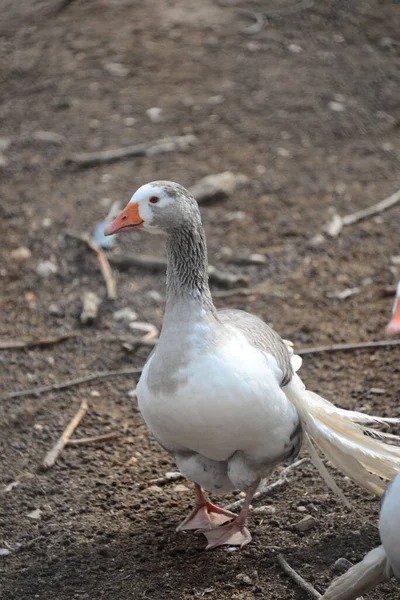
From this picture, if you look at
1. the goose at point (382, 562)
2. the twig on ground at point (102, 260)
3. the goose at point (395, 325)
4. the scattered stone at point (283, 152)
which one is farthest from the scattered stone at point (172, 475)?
the scattered stone at point (283, 152)

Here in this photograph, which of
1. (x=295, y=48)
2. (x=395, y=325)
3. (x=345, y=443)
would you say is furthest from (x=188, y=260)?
(x=295, y=48)

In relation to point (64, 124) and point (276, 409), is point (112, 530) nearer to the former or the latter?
point (276, 409)

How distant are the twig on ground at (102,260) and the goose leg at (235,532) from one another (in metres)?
2.64

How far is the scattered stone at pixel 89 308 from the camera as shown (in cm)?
620

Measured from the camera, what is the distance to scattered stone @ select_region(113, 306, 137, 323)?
6.24 metres

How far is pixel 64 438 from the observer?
4965 millimetres

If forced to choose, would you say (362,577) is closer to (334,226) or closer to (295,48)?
(334,226)

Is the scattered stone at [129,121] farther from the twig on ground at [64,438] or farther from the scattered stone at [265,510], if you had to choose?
the scattered stone at [265,510]

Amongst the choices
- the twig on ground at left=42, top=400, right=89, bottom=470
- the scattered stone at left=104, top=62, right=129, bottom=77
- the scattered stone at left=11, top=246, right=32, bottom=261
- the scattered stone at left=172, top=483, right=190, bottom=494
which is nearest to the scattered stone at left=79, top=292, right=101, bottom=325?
the scattered stone at left=11, top=246, right=32, bottom=261

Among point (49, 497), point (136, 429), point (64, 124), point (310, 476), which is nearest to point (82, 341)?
point (136, 429)

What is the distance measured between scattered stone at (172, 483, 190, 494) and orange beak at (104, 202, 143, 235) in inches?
58.1

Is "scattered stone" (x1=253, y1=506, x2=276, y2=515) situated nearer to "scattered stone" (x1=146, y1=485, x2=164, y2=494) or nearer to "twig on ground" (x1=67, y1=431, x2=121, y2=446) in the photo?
"scattered stone" (x1=146, y1=485, x2=164, y2=494)

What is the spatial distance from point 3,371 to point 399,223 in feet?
11.3

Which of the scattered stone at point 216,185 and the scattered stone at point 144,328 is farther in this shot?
the scattered stone at point 216,185
